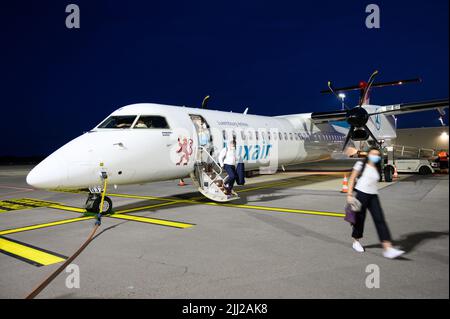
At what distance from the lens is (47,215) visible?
8781 mm

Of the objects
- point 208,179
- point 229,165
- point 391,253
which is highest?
point 229,165

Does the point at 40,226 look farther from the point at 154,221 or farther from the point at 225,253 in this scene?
the point at 225,253

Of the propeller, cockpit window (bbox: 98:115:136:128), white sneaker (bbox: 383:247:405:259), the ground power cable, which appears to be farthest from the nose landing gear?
the propeller

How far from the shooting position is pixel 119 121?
8.71 m

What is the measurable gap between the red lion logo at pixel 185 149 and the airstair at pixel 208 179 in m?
0.45

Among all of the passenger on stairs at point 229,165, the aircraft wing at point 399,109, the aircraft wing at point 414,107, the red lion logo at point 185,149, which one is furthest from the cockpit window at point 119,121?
the aircraft wing at point 414,107

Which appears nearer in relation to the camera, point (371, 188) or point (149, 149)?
point (371, 188)

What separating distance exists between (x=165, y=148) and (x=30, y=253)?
4367 millimetres

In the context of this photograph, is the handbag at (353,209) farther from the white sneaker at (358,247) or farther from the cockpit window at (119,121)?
the cockpit window at (119,121)

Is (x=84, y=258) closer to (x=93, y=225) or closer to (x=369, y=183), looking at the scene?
(x=93, y=225)

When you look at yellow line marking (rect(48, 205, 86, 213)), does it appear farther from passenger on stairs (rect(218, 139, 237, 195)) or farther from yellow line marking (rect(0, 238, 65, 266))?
passenger on stairs (rect(218, 139, 237, 195))

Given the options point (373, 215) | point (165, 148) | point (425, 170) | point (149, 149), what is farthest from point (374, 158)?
point (425, 170)
